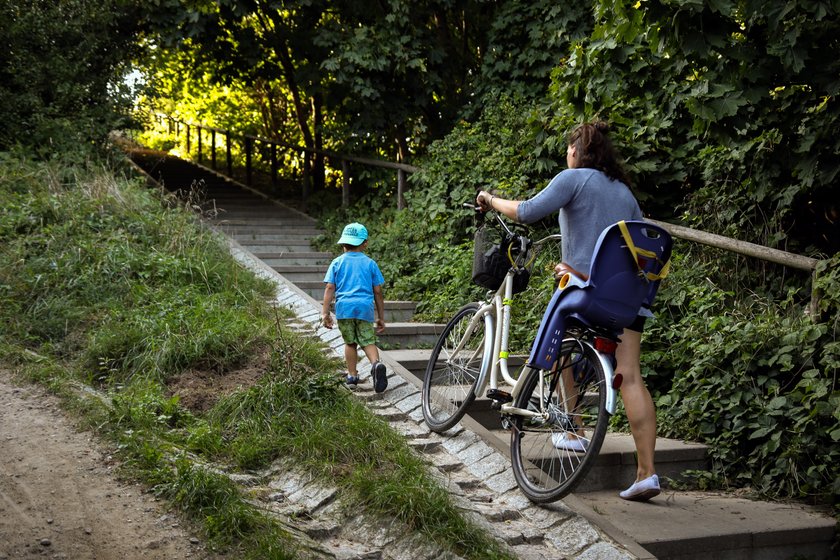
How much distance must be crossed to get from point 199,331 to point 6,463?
7.13 feet

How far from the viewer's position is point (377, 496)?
15.4ft

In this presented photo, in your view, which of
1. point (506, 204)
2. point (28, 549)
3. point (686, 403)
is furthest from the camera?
point (686, 403)

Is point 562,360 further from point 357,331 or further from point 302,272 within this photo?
point 302,272

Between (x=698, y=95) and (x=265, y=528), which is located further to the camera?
(x=698, y=95)

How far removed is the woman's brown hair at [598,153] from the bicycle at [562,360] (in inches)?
17.3

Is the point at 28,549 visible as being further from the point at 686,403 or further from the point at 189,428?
the point at 686,403

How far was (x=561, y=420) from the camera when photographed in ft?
15.5

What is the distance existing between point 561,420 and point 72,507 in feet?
8.33

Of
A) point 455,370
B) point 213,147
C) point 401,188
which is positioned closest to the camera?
point 455,370

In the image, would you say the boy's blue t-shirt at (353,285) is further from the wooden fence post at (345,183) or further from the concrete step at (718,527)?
the wooden fence post at (345,183)

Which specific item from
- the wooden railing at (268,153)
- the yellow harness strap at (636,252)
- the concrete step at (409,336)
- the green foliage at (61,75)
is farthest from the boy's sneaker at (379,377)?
the green foliage at (61,75)

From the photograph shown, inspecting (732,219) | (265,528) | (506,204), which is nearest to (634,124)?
(732,219)

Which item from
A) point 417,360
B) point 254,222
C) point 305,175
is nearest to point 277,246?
point 254,222

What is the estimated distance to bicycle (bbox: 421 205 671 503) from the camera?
4.41 m
